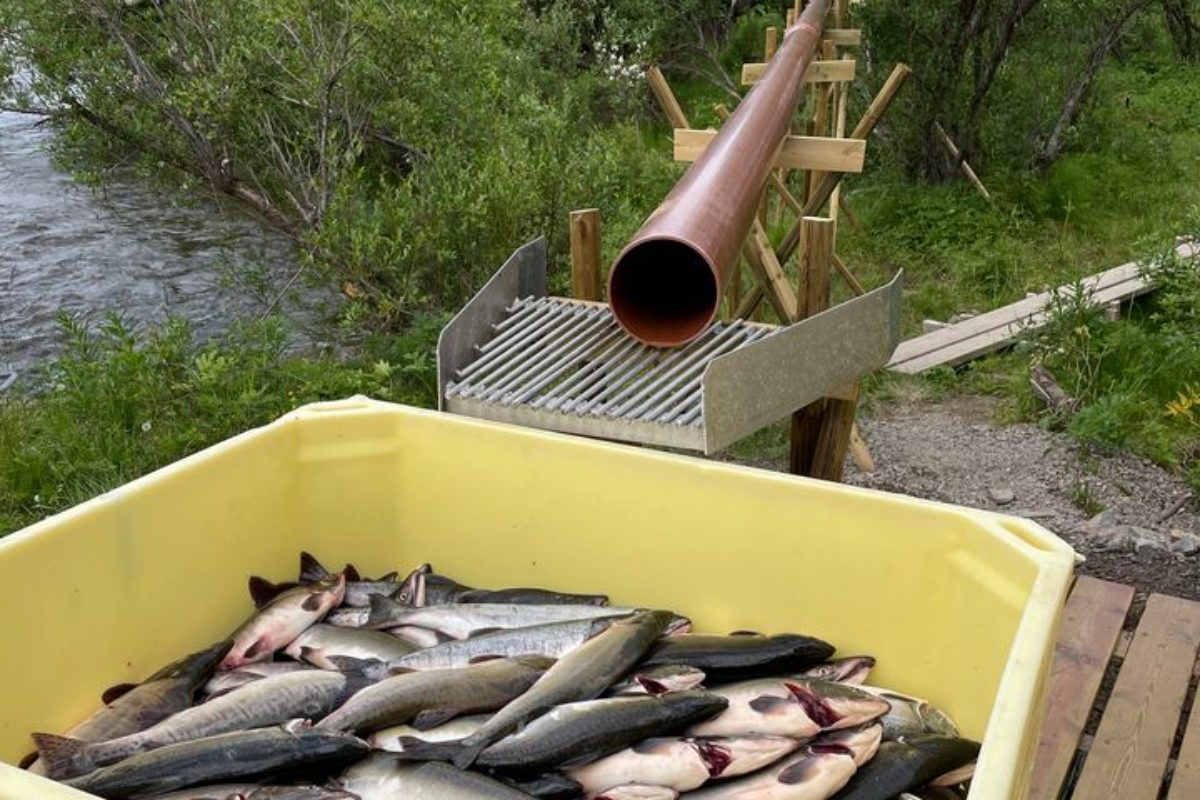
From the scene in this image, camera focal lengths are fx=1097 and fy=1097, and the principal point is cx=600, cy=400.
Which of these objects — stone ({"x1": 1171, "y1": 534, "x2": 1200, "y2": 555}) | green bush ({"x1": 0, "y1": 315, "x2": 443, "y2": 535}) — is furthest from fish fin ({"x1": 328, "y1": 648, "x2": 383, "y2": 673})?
stone ({"x1": 1171, "y1": 534, "x2": 1200, "y2": 555})

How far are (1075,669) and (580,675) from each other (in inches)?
77.5

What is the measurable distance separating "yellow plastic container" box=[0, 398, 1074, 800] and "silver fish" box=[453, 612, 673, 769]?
285 mm

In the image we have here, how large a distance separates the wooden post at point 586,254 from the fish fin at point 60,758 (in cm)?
223

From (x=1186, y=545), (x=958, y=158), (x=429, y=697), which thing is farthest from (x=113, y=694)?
(x=958, y=158)

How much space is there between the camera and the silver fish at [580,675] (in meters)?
2.06

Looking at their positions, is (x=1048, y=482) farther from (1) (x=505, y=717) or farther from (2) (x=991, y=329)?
(1) (x=505, y=717)

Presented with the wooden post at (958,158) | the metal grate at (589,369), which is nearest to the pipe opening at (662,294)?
the metal grate at (589,369)

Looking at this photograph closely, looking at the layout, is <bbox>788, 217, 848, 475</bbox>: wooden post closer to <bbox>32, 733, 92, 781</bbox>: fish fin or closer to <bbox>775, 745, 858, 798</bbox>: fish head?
<bbox>775, 745, 858, 798</bbox>: fish head

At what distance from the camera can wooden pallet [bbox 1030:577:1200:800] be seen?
2.93 metres

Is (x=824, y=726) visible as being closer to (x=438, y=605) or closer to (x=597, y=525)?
(x=597, y=525)

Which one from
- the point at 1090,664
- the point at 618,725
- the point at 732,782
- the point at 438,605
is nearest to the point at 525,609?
the point at 438,605

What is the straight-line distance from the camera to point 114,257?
9.02 meters

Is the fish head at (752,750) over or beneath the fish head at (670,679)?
beneath

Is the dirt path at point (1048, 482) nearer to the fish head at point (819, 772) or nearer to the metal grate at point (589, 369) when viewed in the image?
the metal grate at point (589, 369)
